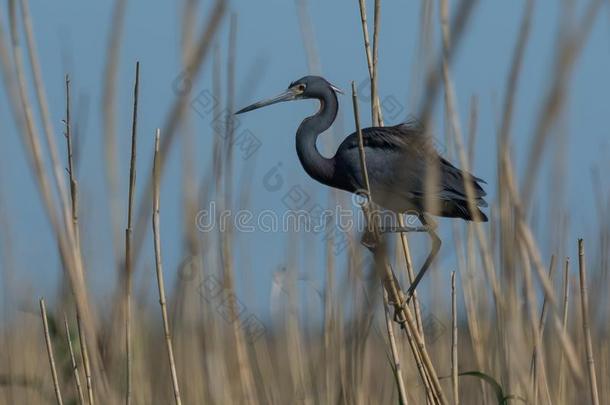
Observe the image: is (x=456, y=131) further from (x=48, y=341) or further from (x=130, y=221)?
(x=48, y=341)

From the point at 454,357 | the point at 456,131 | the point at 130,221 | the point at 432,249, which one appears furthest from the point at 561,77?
the point at 432,249

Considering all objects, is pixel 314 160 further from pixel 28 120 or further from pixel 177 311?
pixel 28 120

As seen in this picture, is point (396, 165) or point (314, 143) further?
point (314, 143)

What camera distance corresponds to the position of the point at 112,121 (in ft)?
3.77

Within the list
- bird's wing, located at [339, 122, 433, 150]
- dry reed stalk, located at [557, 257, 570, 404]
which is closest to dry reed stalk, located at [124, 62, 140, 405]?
dry reed stalk, located at [557, 257, 570, 404]

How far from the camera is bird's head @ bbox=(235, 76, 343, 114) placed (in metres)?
3.13

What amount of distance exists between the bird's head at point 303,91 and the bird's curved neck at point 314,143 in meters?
0.03

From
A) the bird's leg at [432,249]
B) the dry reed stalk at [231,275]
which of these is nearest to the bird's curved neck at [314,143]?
the bird's leg at [432,249]

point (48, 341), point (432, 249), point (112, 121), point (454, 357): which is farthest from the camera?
point (432, 249)

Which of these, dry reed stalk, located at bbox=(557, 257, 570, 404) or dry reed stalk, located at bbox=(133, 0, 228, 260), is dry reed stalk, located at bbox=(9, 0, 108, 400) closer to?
dry reed stalk, located at bbox=(133, 0, 228, 260)

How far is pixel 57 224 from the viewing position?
3.33ft

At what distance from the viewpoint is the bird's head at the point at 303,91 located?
3.13 metres

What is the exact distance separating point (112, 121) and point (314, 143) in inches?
77.5

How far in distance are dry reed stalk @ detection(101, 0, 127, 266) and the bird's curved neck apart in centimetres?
173
